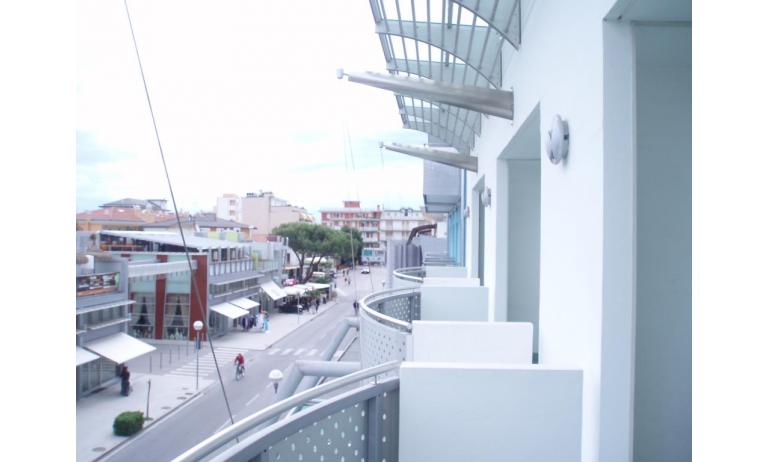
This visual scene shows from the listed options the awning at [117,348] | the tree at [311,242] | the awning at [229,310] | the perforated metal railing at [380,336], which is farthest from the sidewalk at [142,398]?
the tree at [311,242]

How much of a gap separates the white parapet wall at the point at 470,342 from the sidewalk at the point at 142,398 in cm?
187

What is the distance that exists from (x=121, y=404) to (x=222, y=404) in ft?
16.9

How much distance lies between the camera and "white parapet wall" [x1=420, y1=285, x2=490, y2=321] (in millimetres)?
5516

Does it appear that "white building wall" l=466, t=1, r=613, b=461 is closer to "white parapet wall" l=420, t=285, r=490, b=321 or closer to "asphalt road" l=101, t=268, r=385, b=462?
"asphalt road" l=101, t=268, r=385, b=462

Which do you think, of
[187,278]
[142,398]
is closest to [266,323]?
[187,278]

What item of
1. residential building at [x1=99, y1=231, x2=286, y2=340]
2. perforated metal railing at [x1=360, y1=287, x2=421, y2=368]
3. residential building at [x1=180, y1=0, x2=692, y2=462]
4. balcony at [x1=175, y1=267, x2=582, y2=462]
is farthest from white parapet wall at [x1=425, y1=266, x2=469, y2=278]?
balcony at [x1=175, y1=267, x2=582, y2=462]

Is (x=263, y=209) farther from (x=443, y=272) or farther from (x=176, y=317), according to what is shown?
(x=443, y=272)

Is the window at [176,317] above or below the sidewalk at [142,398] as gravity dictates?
above

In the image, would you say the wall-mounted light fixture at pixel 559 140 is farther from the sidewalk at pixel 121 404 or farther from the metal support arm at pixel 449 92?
the sidewalk at pixel 121 404

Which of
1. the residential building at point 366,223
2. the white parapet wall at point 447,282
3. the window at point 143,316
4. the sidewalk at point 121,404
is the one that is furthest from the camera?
the residential building at point 366,223

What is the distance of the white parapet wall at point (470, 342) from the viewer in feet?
9.87

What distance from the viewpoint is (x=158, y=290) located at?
8875 millimetres

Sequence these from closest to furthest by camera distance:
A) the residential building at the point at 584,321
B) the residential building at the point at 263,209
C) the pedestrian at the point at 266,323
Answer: the residential building at the point at 584,321, the pedestrian at the point at 266,323, the residential building at the point at 263,209

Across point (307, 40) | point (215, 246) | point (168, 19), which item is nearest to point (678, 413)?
point (168, 19)
